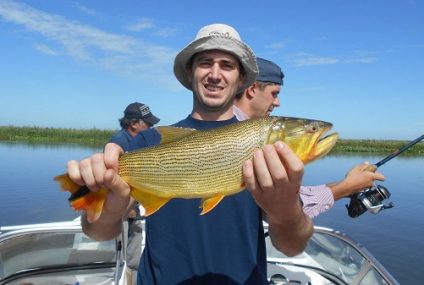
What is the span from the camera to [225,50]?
3.27m

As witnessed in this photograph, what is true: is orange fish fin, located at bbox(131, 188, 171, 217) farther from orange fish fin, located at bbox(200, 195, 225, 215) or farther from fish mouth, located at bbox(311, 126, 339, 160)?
fish mouth, located at bbox(311, 126, 339, 160)

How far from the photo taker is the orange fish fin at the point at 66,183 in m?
2.58

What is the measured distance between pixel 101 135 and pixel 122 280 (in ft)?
220

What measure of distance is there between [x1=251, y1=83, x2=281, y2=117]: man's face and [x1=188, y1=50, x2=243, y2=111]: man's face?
2.52 meters

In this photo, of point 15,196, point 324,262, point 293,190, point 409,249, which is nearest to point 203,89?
point 293,190

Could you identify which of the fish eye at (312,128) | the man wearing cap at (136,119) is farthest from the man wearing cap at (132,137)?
the fish eye at (312,128)

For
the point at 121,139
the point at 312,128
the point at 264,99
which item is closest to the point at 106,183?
the point at 312,128

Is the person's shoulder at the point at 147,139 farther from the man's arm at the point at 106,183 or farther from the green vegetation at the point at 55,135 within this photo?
the green vegetation at the point at 55,135

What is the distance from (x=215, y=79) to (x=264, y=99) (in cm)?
288

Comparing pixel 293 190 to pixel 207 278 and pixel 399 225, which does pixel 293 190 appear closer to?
pixel 207 278

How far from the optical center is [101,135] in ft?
230

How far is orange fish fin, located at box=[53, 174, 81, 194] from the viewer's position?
258 centimetres

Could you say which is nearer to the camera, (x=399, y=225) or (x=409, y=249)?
(x=409, y=249)

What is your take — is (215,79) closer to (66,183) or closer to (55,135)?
(66,183)
